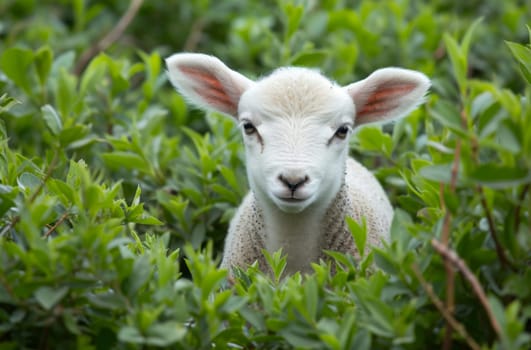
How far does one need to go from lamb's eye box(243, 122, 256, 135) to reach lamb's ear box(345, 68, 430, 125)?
716mm

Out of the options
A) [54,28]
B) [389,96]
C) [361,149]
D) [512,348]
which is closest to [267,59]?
[361,149]

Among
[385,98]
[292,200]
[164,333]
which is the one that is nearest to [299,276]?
[292,200]

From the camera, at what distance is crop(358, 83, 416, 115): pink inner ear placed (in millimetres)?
5836

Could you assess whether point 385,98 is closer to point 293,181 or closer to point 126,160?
point 293,181

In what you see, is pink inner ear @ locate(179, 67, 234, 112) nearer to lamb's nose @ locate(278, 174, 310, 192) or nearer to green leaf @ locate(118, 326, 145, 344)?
lamb's nose @ locate(278, 174, 310, 192)

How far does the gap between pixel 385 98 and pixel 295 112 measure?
2.84ft

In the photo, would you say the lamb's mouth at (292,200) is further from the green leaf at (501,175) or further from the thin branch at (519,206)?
the green leaf at (501,175)

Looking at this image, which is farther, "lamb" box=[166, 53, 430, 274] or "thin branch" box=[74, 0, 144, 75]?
"thin branch" box=[74, 0, 144, 75]

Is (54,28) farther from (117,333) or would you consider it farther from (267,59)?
(117,333)

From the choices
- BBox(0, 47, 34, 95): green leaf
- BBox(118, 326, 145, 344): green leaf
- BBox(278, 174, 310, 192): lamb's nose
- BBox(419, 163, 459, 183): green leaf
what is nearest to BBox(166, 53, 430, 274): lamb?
BBox(278, 174, 310, 192): lamb's nose

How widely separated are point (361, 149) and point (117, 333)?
125 inches

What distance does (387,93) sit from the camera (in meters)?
5.89

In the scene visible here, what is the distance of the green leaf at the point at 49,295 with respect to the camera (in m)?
3.73

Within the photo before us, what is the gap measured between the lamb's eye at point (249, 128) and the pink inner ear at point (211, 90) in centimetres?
54
